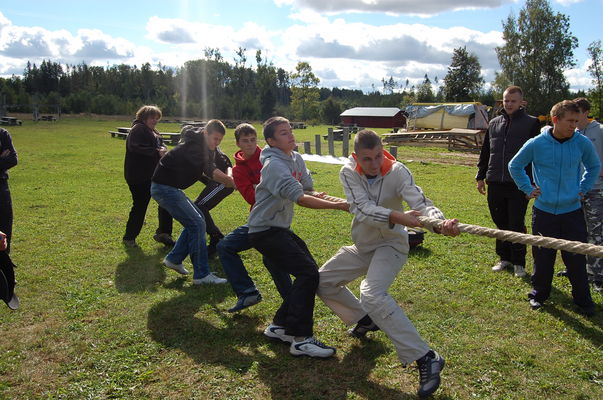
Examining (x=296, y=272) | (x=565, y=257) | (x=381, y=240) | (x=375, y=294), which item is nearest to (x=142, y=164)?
(x=296, y=272)

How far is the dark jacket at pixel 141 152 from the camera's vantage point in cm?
728

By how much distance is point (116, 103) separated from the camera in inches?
2835

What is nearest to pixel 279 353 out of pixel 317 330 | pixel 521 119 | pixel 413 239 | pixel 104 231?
pixel 317 330

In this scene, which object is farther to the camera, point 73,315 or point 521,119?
point 521,119

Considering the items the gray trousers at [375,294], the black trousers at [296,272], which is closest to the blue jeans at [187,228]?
the black trousers at [296,272]

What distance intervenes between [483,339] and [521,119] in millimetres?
2909

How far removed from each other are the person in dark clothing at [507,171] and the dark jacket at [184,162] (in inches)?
141

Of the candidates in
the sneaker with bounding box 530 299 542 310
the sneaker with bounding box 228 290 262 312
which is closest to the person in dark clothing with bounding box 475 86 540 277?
the sneaker with bounding box 530 299 542 310

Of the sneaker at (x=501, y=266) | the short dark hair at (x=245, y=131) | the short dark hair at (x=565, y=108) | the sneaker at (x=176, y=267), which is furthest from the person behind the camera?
the sneaker at (x=501, y=266)

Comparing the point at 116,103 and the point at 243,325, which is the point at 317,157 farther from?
the point at 116,103

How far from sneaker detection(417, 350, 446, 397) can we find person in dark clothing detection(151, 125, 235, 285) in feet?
9.46

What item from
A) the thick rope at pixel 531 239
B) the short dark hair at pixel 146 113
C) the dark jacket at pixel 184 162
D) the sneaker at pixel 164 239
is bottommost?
the sneaker at pixel 164 239

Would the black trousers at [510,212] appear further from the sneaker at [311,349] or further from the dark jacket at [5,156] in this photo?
the dark jacket at [5,156]

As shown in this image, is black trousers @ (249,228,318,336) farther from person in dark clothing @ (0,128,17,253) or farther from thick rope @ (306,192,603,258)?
person in dark clothing @ (0,128,17,253)
